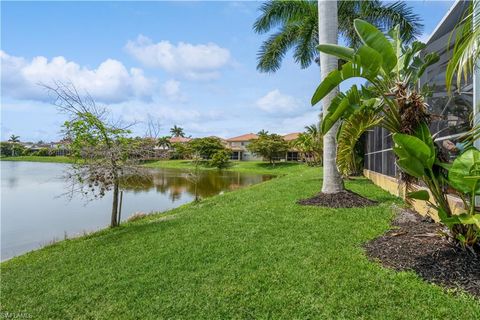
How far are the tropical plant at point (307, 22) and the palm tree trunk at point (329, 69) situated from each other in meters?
5.77

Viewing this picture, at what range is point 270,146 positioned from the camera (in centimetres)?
3941

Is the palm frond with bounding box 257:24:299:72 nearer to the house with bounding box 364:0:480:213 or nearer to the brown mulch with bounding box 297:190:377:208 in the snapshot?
the house with bounding box 364:0:480:213

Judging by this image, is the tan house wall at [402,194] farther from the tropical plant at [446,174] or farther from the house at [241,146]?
the house at [241,146]

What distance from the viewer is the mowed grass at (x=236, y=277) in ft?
10.0

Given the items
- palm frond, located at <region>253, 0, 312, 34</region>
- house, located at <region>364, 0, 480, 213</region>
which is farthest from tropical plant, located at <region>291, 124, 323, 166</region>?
house, located at <region>364, 0, 480, 213</region>

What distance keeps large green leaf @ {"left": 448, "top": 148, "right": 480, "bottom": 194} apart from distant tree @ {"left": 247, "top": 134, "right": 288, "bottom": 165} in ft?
118

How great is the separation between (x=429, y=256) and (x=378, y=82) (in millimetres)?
2209

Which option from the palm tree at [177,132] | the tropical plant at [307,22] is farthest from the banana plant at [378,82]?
the palm tree at [177,132]

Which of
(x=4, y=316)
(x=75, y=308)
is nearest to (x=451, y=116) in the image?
(x=75, y=308)

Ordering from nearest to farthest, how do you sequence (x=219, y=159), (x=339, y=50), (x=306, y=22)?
(x=339, y=50) < (x=306, y=22) < (x=219, y=159)

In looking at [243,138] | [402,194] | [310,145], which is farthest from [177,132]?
[402,194]

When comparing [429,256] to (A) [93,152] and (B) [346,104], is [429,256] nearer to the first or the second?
(B) [346,104]

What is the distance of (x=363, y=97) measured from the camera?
459 cm

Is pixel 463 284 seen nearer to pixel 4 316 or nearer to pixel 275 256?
pixel 275 256
